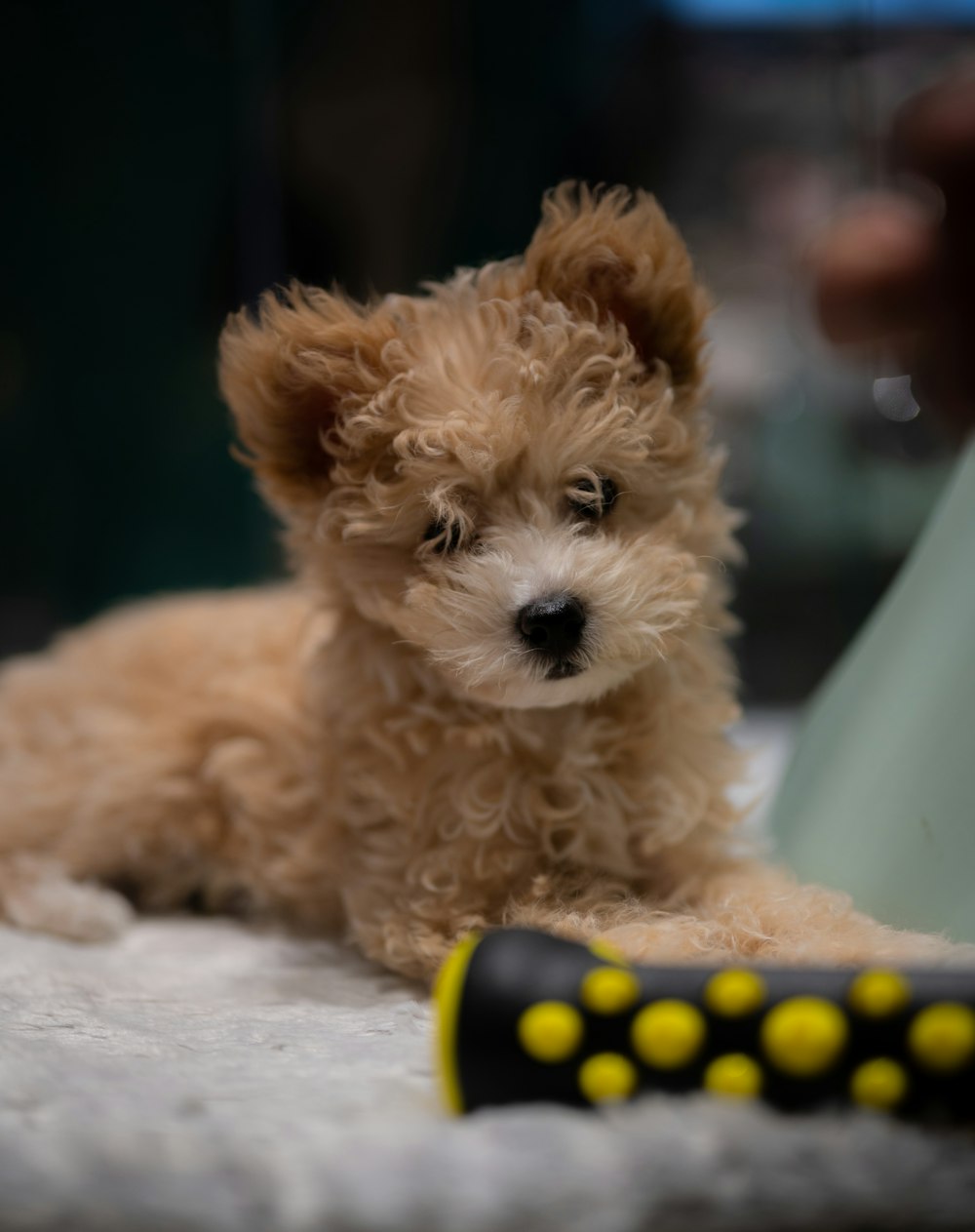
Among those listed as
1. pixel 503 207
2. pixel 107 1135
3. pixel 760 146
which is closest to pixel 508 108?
pixel 503 207

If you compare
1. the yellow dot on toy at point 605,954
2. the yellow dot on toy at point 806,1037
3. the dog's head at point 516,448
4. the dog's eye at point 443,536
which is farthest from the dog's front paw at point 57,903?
the yellow dot on toy at point 806,1037

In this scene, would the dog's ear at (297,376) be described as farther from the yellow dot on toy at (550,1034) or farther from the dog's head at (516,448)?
the yellow dot on toy at (550,1034)

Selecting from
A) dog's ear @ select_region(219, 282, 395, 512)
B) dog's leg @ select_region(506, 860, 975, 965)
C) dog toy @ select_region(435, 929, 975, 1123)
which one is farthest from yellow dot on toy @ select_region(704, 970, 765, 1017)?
dog's ear @ select_region(219, 282, 395, 512)

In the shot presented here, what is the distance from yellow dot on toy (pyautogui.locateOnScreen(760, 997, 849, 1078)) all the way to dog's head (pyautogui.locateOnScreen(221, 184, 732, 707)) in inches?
18.7

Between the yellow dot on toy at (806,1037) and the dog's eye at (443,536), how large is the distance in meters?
0.63

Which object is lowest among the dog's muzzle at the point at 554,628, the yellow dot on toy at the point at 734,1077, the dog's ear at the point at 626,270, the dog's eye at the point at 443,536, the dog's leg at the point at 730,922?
the dog's leg at the point at 730,922

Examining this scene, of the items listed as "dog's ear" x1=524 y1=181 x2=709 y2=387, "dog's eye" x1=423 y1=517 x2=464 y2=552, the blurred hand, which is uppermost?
the blurred hand

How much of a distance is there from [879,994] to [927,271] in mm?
1961

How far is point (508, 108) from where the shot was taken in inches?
124

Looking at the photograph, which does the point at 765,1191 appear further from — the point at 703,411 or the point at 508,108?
the point at 508,108

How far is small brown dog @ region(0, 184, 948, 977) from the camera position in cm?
118

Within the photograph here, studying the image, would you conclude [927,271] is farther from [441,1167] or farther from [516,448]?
[441,1167]

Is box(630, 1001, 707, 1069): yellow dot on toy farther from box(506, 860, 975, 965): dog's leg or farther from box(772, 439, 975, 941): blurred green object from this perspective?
box(772, 439, 975, 941): blurred green object

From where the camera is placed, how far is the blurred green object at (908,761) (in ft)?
4.02
